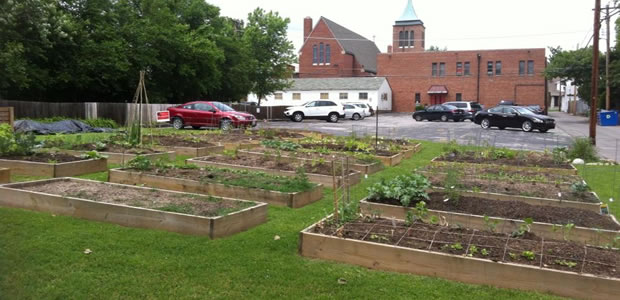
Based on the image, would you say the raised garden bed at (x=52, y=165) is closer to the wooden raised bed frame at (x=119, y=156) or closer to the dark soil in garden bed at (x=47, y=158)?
the dark soil in garden bed at (x=47, y=158)

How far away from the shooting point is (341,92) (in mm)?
63125

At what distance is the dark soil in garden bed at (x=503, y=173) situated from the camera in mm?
9680

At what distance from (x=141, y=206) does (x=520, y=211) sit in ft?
16.0

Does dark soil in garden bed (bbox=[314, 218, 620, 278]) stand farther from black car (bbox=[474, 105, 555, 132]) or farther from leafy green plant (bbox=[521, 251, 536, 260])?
black car (bbox=[474, 105, 555, 132])

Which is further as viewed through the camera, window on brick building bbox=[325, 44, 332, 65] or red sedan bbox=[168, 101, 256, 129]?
window on brick building bbox=[325, 44, 332, 65]

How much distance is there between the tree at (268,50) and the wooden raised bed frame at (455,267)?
4130cm

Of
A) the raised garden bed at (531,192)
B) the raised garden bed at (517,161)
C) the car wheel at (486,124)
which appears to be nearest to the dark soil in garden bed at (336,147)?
the raised garden bed at (517,161)

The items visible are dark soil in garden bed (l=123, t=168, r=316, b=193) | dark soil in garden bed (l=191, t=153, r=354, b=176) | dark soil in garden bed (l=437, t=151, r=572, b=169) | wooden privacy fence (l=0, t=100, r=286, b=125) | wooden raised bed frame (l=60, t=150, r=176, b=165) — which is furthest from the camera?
wooden privacy fence (l=0, t=100, r=286, b=125)

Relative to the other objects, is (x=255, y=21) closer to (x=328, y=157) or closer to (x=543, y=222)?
(x=328, y=157)

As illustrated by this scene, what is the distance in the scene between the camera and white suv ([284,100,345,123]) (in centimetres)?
3859

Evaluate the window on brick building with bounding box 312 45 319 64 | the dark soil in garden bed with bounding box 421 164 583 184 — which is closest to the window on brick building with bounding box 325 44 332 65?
the window on brick building with bounding box 312 45 319 64

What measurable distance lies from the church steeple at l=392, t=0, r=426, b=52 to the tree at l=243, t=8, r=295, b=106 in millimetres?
41552

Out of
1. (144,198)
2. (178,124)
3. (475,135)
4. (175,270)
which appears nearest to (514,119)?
(475,135)

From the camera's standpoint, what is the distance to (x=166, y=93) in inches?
1321
